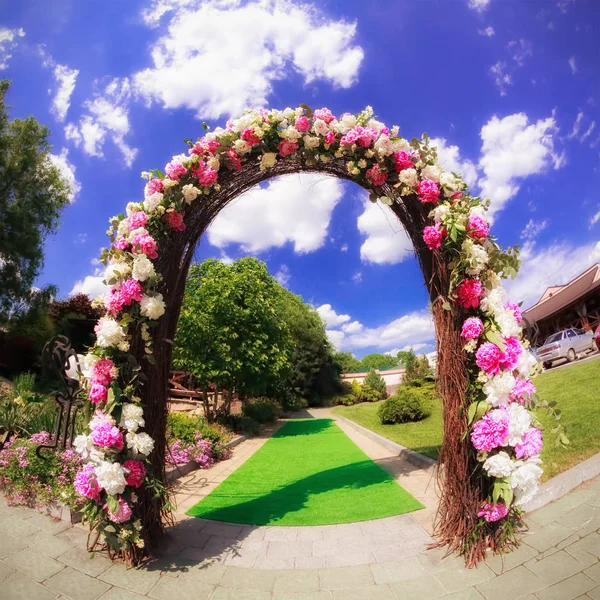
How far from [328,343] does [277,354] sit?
12.9 m

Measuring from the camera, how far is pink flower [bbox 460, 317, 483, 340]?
2.88 metres

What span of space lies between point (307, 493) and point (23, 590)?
9.96ft

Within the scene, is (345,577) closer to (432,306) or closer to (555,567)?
(555,567)

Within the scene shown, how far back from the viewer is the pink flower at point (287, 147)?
131 inches

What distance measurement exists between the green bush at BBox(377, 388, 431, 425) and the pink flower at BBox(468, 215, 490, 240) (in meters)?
8.75

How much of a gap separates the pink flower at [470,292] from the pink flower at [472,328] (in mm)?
120

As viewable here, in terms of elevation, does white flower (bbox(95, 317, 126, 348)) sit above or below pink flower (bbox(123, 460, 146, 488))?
above

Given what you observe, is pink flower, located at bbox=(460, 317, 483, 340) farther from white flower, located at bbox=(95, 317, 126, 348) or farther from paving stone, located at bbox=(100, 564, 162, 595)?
paving stone, located at bbox=(100, 564, 162, 595)

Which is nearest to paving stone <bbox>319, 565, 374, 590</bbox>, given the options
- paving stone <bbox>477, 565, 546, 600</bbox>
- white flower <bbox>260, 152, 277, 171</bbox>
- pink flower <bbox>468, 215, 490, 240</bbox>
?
paving stone <bbox>477, 565, 546, 600</bbox>

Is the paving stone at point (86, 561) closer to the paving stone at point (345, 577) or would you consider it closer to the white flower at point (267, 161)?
the paving stone at point (345, 577)

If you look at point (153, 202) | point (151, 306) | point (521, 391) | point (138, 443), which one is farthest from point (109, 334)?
point (521, 391)

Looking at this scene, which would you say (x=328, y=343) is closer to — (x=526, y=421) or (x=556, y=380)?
(x=556, y=380)

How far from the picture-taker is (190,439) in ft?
22.5

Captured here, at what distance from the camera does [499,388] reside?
2.74 meters
